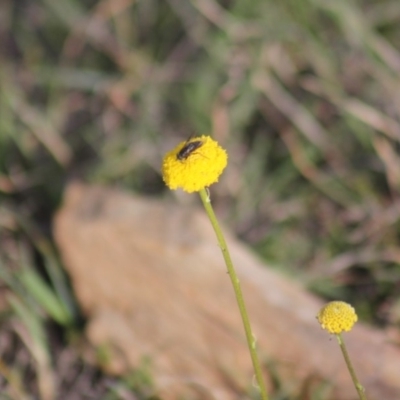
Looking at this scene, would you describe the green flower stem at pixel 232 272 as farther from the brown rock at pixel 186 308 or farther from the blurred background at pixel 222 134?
the blurred background at pixel 222 134

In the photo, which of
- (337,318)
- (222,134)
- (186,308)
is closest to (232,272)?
(337,318)

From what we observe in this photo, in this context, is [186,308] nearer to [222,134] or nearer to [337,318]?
[222,134]

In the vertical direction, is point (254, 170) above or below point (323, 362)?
above

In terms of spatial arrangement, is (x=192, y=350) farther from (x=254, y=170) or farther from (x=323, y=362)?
(x=254, y=170)

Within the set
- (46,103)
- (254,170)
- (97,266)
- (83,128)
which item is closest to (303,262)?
(254,170)

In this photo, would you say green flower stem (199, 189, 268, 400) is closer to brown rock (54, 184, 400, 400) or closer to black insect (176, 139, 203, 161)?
black insect (176, 139, 203, 161)

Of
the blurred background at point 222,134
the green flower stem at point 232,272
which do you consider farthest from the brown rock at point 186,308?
the green flower stem at point 232,272

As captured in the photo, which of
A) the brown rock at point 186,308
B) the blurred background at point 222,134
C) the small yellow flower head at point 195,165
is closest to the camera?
the small yellow flower head at point 195,165
